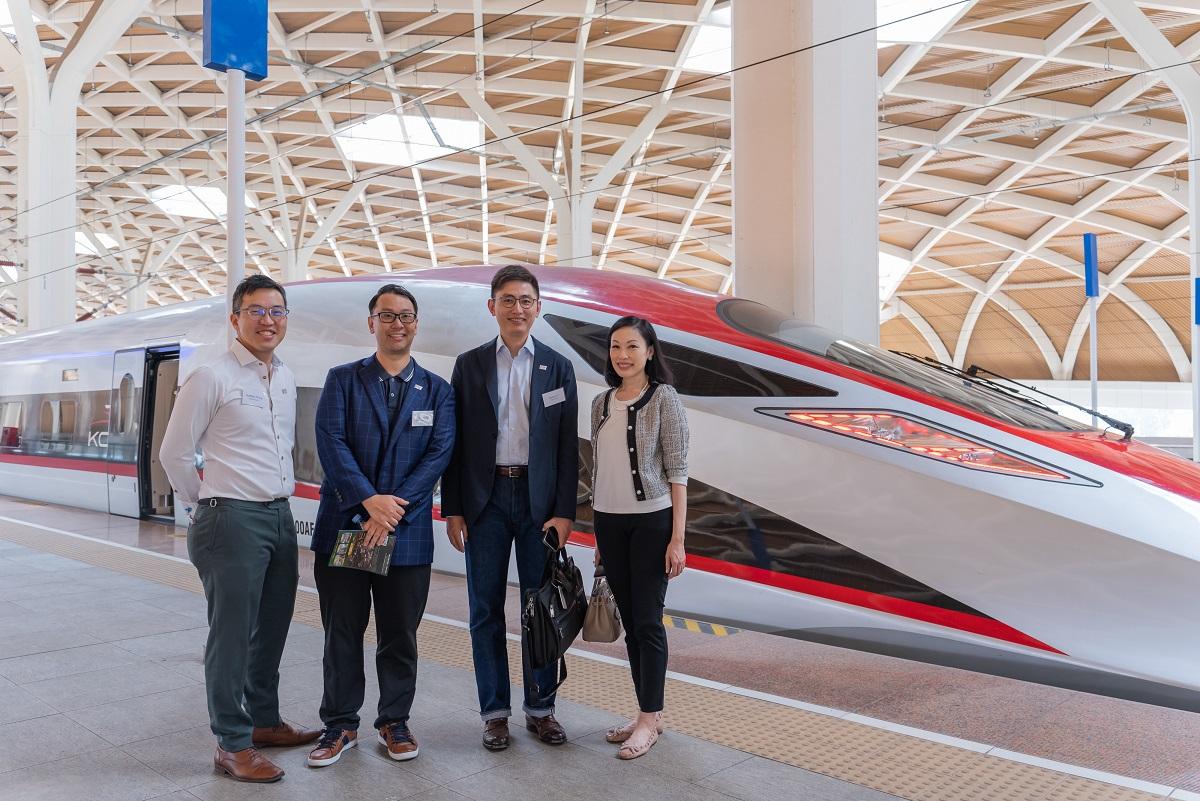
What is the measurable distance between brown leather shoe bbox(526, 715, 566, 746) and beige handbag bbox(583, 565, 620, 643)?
325mm

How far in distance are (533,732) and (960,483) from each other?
1943mm

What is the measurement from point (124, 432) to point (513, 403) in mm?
7749

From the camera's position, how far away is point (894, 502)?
397 cm

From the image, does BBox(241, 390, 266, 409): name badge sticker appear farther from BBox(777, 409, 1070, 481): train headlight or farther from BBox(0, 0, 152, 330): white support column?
BBox(0, 0, 152, 330): white support column

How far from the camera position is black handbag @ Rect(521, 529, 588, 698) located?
10.7ft

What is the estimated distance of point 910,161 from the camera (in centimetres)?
2505

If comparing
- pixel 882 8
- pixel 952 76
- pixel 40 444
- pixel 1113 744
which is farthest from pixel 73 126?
pixel 1113 744

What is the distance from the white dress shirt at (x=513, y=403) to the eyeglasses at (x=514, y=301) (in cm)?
13

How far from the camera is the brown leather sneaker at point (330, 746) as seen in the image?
3.12 meters

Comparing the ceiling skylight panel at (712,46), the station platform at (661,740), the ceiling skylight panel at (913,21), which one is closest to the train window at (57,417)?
the station platform at (661,740)

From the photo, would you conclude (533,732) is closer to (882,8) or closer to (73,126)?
(882,8)

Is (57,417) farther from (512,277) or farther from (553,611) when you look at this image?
(553,611)

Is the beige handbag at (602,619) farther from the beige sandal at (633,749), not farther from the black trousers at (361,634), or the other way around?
the black trousers at (361,634)

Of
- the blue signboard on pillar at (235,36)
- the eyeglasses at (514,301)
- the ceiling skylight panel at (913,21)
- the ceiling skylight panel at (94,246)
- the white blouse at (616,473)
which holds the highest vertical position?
the ceiling skylight panel at (94,246)
